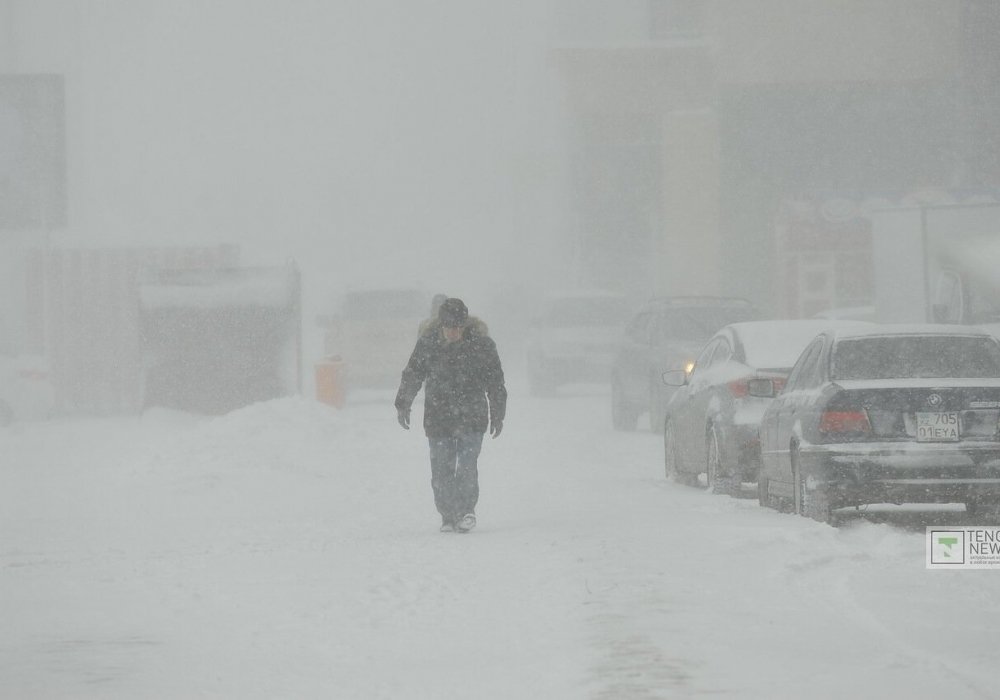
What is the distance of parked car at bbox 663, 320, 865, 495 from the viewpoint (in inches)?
540

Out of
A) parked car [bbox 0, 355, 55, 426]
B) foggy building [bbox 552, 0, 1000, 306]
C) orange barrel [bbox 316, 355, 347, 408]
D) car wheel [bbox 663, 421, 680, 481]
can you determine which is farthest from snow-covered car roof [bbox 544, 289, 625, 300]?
car wheel [bbox 663, 421, 680, 481]

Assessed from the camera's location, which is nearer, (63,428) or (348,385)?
(63,428)

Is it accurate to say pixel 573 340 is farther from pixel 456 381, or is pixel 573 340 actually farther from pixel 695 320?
pixel 456 381

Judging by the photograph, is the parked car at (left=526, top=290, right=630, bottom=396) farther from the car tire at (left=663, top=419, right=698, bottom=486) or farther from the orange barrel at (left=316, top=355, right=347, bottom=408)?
the car tire at (left=663, top=419, right=698, bottom=486)

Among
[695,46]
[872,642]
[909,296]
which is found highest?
[695,46]

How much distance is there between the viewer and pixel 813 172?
40.2 metres

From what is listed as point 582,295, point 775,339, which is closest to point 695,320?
point 775,339

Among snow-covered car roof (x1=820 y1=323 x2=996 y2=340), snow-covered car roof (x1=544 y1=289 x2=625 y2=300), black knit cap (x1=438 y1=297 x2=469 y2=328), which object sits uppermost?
snow-covered car roof (x1=544 y1=289 x2=625 y2=300)

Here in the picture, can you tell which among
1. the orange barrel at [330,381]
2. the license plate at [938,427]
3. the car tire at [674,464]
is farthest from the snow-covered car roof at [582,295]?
the license plate at [938,427]

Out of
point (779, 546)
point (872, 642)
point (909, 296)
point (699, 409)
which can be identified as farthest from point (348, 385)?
point (872, 642)

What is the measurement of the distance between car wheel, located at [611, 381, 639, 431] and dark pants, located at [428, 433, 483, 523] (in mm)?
10828

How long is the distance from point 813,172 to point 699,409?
2619 cm

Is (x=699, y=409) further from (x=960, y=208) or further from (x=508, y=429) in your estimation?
(x=960, y=208)

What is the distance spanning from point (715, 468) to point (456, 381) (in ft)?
10.0
